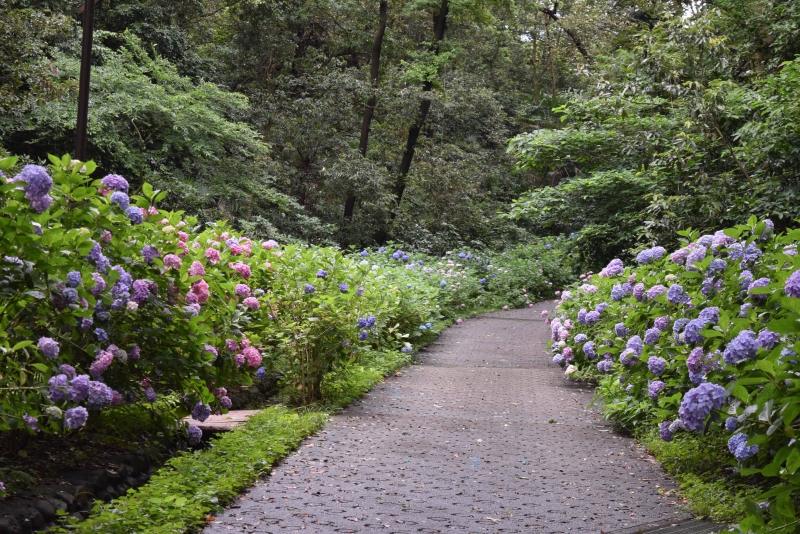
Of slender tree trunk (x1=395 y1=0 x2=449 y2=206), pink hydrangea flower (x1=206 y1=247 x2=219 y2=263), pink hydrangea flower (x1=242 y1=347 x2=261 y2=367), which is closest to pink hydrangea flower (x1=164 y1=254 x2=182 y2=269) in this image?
pink hydrangea flower (x1=206 y1=247 x2=219 y2=263)

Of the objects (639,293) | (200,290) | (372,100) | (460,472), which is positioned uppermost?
(372,100)

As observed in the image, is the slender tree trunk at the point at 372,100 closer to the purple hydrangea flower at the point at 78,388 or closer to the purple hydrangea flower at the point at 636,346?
the purple hydrangea flower at the point at 636,346

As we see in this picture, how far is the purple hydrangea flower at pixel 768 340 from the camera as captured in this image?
288 cm

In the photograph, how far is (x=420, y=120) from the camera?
67.2ft

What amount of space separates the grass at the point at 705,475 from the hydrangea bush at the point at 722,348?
20cm

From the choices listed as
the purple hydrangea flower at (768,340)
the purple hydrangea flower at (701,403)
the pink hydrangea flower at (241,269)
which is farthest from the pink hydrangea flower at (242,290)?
the purple hydrangea flower at (768,340)

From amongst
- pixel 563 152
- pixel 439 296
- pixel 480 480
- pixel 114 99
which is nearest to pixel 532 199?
pixel 563 152

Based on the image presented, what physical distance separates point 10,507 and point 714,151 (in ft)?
33.1

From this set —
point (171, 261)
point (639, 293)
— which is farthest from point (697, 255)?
point (171, 261)

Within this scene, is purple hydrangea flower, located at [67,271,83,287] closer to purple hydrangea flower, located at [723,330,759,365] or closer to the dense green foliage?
purple hydrangea flower, located at [723,330,759,365]

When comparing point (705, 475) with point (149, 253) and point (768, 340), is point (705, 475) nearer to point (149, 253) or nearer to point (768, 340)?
point (768, 340)

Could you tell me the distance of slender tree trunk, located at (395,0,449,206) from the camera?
2045 cm

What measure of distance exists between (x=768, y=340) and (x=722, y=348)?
41.6 inches

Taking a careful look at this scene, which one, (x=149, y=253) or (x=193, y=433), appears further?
(x=193, y=433)
